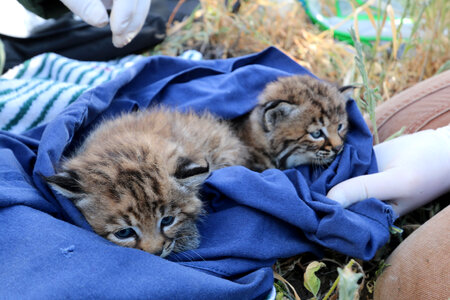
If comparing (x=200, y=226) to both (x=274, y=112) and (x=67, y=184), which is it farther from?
(x=274, y=112)

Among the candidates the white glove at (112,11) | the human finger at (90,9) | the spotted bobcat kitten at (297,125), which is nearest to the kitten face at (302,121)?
the spotted bobcat kitten at (297,125)

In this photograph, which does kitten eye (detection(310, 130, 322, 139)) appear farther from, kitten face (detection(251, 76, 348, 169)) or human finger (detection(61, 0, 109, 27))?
human finger (detection(61, 0, 109, 27))

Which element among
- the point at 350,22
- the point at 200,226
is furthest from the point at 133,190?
the point at 350,22

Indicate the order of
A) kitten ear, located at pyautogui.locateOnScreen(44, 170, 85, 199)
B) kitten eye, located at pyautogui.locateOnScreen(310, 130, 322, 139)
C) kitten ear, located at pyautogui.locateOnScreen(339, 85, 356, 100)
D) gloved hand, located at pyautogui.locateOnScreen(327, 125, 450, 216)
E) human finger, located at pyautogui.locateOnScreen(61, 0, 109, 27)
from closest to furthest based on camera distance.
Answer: kitten ear, located at pyautogui.locateOnScreen(44, 170, 85, 199)
gloved hand, located at pyautogui.locateOnScreen(327, 125, 450, 216)
human finger, located at pyautogui.locateOnScreen(61, 0, 109, 27)
kitten eye, located at pyautogui.locateOnScreen(310, 130, 322, 139)
kitten ear, located at pyautogui.locateOnScreen(339, 85, 356, 100)

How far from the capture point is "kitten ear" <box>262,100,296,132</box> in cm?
259

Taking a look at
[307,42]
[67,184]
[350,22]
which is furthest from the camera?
[350,22]

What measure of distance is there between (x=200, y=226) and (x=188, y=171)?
1.40ft

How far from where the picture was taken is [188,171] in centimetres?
184

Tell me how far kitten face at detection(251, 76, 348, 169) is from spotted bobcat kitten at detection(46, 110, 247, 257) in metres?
0.77

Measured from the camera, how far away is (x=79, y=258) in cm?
166

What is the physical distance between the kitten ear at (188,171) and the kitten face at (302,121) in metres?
0.88

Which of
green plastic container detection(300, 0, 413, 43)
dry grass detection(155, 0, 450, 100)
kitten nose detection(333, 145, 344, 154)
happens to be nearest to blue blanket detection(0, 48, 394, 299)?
kitten nose detection(333, 145, 344, 154)

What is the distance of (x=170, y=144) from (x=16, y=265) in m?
0.85

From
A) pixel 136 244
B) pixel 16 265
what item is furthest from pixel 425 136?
pixel 16 265
